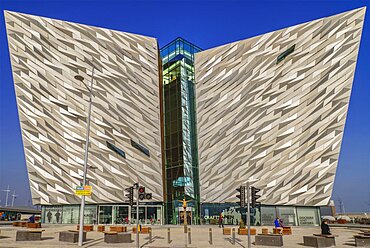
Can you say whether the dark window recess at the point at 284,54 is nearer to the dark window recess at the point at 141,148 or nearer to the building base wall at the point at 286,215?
the building base wall at the point at 286,215

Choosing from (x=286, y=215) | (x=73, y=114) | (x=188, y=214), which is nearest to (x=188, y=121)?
(x=188, y=214)

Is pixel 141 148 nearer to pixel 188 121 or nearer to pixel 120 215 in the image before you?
pixel 188 121

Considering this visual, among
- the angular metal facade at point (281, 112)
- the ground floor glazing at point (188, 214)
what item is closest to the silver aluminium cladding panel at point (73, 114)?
the ground floor glazing at point (188, 214)

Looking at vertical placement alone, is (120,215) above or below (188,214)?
above

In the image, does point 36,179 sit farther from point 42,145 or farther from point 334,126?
point 334,126

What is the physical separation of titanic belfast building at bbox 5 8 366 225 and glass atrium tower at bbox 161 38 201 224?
7.9 inches

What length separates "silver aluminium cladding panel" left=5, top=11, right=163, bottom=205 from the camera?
40281 millimetres

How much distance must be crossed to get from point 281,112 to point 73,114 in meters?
27.2

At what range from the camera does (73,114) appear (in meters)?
41.2

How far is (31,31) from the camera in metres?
41.7

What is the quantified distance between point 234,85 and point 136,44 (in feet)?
54.3

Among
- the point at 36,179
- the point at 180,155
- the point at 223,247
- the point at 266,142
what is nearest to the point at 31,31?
the point at 36,179

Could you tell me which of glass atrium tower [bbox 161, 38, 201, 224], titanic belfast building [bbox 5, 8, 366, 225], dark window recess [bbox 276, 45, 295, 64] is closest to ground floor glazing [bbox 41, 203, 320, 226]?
titanic belfast building [bbox 5, 8, 366, 225]

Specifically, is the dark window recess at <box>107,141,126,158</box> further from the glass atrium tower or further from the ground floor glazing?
the glass atrium tower
